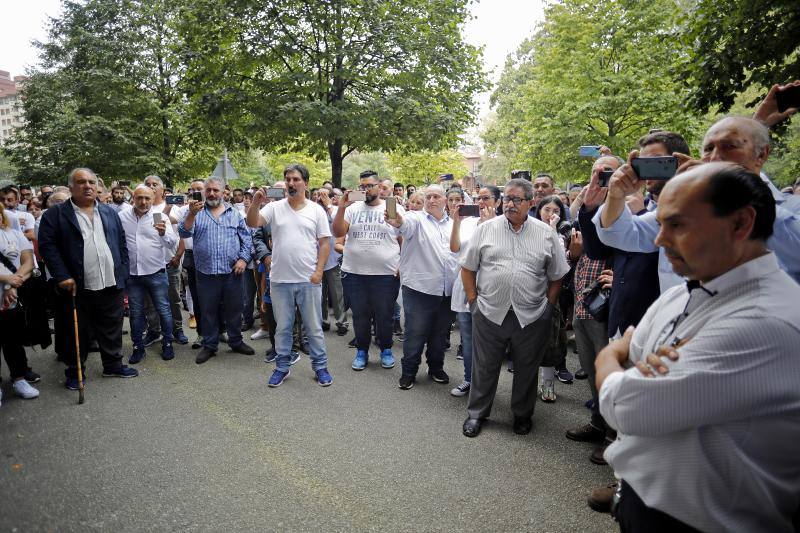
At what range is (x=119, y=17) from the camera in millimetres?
19641

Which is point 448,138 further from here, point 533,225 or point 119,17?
point 119,17

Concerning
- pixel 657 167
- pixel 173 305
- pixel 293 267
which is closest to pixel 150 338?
pixel 173 305

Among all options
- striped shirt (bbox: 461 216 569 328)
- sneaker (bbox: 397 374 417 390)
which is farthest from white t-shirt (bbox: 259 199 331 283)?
striped shirt (bbox: 461 216 569 328)

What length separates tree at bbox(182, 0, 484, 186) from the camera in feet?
40.2

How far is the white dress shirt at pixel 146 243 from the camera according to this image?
19.8 feet

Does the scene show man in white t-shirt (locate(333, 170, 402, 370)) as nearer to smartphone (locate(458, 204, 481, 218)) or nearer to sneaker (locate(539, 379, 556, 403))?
smartphone (locate(458, 204, 481, 218))

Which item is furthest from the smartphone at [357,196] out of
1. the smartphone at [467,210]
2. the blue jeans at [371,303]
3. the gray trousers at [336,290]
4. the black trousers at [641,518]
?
the black trousers at [641,518]

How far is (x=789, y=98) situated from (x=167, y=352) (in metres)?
6.53

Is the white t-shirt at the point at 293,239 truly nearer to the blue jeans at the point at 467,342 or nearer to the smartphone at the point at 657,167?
the blue jeans at the point at 467,342

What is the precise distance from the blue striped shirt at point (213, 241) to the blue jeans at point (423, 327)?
2.34 m

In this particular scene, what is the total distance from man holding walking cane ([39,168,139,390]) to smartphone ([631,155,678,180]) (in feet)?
17.0

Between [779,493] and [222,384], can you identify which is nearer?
[779,493]

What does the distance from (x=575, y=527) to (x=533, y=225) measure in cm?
226

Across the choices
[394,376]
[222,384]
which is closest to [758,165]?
[394,376]
